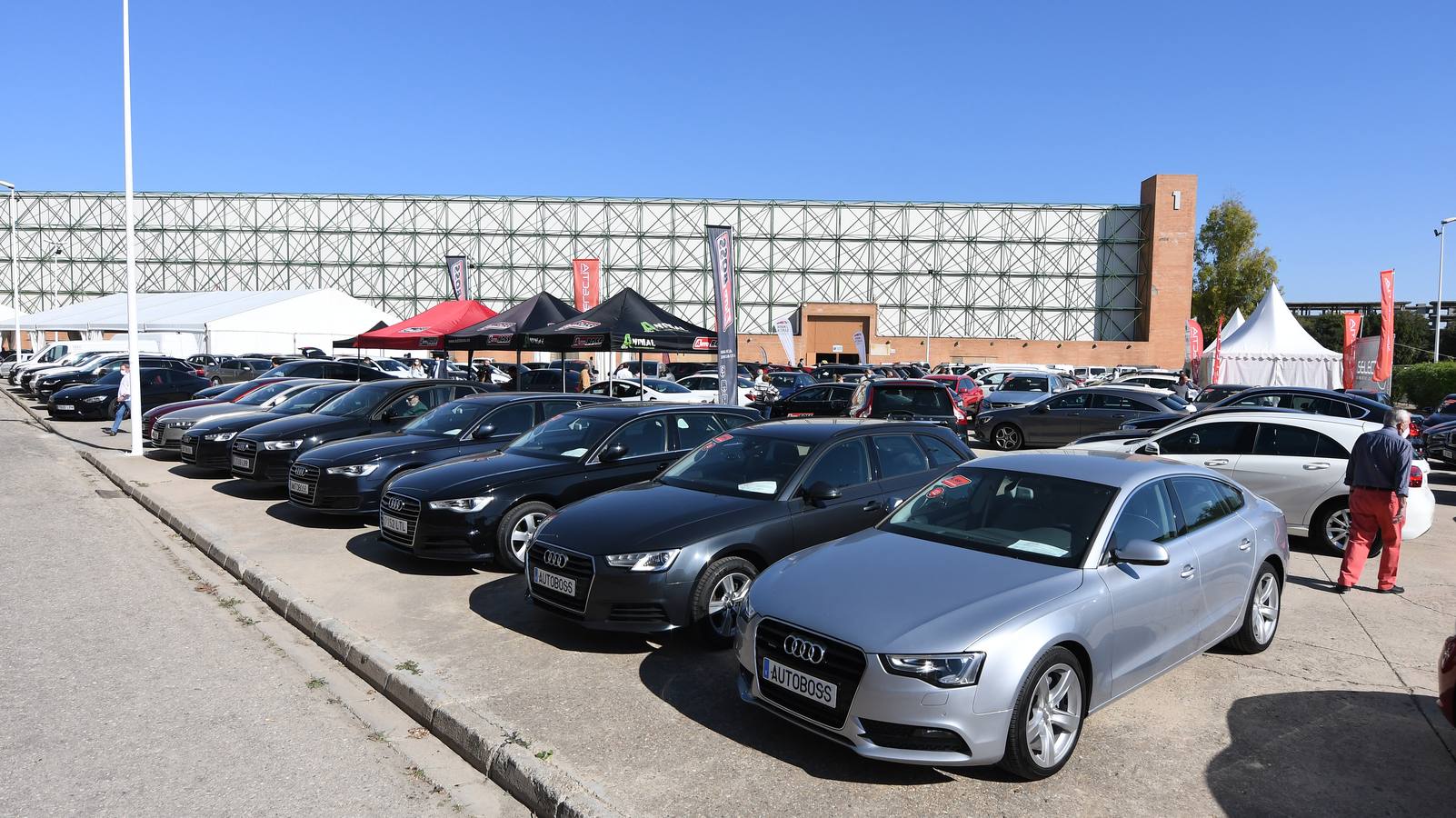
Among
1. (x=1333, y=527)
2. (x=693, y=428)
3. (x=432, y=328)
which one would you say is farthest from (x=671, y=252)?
(x=1333, y=527)

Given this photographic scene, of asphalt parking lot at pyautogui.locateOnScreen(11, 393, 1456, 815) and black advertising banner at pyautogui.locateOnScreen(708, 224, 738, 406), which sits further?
black advertising banner at pyautogui.locateOnScreen(708, 224, 738, 406)

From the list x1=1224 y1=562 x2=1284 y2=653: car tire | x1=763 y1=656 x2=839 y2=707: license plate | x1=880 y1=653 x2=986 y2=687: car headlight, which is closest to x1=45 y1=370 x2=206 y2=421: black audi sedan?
x1=763 y1=656 x2=839 y2=707: license plate

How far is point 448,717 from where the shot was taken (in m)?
4.70

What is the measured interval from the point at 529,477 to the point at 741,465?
2.14 m

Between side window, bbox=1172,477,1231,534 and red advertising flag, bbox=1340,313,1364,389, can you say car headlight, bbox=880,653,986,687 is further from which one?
red advertising flag, bbox=1340,313,1364,389

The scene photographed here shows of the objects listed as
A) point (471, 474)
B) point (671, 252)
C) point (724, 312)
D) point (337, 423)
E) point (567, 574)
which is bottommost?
point (567, 574)

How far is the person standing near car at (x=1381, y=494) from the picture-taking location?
7242mm

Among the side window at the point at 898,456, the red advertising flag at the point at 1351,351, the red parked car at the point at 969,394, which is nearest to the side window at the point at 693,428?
the side window at the point at 898,456

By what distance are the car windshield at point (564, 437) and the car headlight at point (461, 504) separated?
0.96m

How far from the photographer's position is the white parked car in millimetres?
9094

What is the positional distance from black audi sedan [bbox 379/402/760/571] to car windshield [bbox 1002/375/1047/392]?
18297 mm

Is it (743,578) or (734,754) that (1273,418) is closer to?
(743,578)

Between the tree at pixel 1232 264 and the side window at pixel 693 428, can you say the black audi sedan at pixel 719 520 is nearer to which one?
the side window at pixel 693 428

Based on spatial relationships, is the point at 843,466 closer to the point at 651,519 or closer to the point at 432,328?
the point at 651,519
